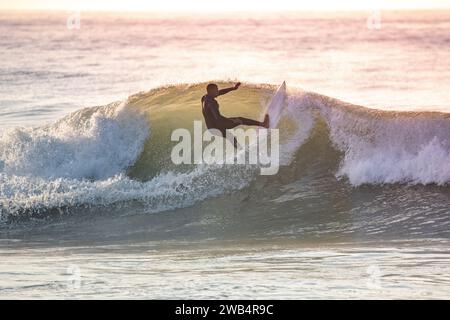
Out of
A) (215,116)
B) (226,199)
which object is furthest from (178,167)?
(215,116)

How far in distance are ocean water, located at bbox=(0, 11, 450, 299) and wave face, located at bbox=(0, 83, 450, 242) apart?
0.02 m

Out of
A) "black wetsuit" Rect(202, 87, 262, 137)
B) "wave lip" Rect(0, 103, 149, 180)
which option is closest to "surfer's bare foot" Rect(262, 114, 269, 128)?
"black wetsuit" Rect(202, 87, 262, 137)

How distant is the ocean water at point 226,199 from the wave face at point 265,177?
0.02 meters

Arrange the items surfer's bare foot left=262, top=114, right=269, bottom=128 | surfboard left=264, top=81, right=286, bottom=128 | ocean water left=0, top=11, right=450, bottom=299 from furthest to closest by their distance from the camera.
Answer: surfboard left=264, top=81, right=286, bottom=128 < surfer's bare foot left=262, top=114, right=269, bottom=128 < ocean water left=0, top=11, right=450, bottom=299

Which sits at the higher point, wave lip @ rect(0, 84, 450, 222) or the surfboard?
the surfboard

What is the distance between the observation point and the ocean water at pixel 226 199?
923 cm

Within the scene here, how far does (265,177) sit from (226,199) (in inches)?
29.9

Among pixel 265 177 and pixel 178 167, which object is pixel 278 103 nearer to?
pixel 265 177

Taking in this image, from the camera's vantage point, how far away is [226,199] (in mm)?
13023

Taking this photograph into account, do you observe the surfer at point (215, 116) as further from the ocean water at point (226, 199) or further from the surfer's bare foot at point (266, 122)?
the ocean water at point (226, 199)

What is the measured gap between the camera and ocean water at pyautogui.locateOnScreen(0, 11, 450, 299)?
9234 millimetres

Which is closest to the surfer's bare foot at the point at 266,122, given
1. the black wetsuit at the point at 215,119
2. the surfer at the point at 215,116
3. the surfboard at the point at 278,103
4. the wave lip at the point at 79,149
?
the surfer at the point at 215,116

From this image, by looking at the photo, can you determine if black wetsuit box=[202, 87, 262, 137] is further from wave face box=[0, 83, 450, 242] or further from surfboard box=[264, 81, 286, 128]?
surfboard box=[264, 81, 286, 128]
